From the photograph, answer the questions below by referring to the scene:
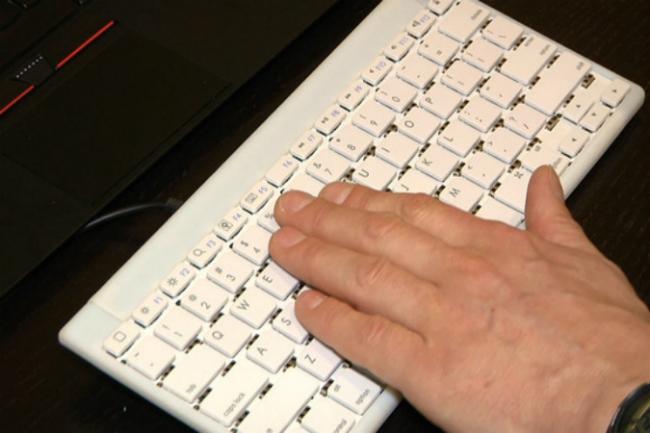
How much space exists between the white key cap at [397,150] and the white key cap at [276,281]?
0.38 ft

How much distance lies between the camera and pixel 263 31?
0.85m

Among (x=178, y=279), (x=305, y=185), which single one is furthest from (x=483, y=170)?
(x=178, y=279)

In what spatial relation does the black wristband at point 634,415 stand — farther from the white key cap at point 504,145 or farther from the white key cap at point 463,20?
the white key cap at point 463,20

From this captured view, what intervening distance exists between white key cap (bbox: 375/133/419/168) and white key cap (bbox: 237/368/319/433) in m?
0.18

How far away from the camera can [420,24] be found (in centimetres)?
82

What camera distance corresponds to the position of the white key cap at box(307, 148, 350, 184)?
2.43ft

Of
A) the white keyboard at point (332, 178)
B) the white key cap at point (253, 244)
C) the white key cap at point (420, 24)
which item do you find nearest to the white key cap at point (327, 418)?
the white keyboard at point (332, 178)

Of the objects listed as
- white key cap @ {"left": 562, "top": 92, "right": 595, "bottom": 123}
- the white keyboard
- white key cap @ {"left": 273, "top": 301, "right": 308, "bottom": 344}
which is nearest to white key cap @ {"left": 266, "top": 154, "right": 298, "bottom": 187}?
the white keyboard

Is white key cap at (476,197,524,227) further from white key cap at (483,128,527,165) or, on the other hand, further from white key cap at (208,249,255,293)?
white key cap at (208,249,255,293)

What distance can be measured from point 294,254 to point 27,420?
212 millimetres

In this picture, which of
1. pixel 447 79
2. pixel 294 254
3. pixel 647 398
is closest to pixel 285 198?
pixel 294 254

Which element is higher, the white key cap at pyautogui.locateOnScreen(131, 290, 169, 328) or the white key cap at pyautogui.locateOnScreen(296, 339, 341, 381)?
the white key cap at pyautogui.locateOnScreen(296, 339, 341, 381)

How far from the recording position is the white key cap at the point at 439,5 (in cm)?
82

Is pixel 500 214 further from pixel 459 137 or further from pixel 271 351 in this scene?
pixel 271 351
